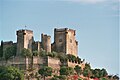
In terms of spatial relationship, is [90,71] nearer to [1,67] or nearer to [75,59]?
[75,59]

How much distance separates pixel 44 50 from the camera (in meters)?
83.3

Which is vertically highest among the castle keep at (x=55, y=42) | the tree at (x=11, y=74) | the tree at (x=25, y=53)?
the castle keep at (x=55, y=42)

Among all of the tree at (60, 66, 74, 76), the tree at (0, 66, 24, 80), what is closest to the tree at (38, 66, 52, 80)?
the tree at (60, 66, 74, 76)

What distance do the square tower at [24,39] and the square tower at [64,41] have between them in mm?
3259

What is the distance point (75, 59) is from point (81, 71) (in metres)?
1.84

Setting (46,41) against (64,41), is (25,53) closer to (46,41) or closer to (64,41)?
(46,41)

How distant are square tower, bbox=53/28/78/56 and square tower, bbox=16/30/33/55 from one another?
128 inches

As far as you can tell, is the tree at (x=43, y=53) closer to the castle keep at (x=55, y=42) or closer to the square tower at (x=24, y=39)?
the castle keep at (x=55, y=42)

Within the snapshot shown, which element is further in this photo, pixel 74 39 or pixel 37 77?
pixel 74 39

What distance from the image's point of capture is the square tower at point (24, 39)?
82.8 metres

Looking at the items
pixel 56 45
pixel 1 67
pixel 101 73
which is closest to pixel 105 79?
pixel 101 73

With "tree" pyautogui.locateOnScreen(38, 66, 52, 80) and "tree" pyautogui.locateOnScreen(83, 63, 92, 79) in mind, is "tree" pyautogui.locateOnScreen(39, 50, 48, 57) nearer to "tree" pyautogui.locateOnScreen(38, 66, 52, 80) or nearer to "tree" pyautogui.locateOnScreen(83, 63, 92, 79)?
"tree" pyautogui.locateOnScreen(38, 66, 52, 80)

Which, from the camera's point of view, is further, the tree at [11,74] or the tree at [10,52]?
the tree at [10,52]

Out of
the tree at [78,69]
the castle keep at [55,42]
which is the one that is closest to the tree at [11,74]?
the castle keep at [55,42]
